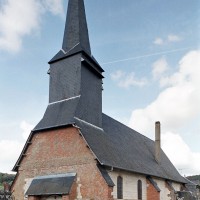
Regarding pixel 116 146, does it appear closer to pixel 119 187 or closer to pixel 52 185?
pixel 119 187

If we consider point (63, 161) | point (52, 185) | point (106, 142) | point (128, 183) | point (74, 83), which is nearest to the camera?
point (52, 185)

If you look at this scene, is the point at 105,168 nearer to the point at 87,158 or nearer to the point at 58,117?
the point at 87,158

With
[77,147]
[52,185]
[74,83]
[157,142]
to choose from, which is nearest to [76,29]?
[74,83]

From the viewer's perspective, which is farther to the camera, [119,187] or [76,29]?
[76,29]

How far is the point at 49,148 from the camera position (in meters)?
20.8

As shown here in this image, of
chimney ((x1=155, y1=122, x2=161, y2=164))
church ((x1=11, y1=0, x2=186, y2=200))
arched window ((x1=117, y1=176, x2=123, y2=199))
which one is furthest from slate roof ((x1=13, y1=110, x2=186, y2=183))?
chimney ((x1=155, y1=122, x2=161, y2=164))

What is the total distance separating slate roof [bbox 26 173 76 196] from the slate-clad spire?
983cm

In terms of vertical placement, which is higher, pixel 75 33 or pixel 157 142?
pixel 75 33

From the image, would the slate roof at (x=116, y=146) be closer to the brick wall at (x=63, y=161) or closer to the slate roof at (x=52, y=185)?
the brick wall at (x=63, y=161)

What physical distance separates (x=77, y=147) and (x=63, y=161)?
4.66 feet

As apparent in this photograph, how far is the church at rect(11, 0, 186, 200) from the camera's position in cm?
1828

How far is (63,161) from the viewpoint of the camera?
19.8 m

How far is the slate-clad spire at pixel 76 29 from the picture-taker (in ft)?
78.5

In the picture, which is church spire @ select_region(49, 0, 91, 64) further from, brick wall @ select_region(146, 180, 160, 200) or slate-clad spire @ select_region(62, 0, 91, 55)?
brick wall @ select_region(146, 180, 160, 200)
